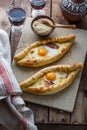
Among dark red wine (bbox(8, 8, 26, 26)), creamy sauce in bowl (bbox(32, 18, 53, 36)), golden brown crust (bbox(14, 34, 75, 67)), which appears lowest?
golden brown crust (bbox(14, 34, 75, 67))

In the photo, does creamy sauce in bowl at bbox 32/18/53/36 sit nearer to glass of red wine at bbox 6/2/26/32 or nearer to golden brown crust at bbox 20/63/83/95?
glass of red wine at bbox 6/2/26/32

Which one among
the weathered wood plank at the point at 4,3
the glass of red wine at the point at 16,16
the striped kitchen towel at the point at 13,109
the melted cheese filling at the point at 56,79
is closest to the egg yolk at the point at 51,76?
the melted cheese filling at the point at 56,79

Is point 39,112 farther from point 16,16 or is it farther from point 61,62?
point 16,16

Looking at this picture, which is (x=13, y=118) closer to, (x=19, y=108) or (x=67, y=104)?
(x=19, y=108)

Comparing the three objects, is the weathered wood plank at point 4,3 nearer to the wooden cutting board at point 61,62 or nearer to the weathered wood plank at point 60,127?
the wooden cutting board at point 61,62

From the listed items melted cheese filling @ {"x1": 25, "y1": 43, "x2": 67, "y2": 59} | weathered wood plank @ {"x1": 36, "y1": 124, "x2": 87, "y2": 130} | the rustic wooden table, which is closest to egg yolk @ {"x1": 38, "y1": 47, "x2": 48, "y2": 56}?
melted cheese filling @ {"x1": 25, "y1": 43, "x2": 67, "y2": 59}

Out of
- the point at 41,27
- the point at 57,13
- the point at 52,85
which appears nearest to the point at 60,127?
the point at 52,85
